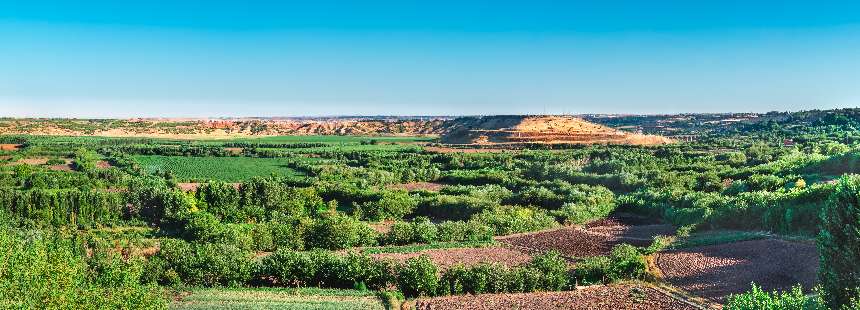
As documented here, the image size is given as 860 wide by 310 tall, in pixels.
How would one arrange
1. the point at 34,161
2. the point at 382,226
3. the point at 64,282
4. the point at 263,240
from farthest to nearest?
the point at 34,161 → the point at 382,226 → the point at 263,240 → the point at 64,282

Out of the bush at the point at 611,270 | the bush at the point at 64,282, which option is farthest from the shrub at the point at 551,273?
the bush at the point at 64,282

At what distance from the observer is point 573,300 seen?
2861 centimetres

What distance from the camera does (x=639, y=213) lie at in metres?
58.4

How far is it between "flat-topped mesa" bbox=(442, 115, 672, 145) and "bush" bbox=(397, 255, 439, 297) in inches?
4275

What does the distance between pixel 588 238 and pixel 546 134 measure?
350ft

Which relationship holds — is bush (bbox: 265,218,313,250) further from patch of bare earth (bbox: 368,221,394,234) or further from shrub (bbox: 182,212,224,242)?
patch of bare earth (bbox: 368,221,394,234)

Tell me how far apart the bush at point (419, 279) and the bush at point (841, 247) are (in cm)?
1680

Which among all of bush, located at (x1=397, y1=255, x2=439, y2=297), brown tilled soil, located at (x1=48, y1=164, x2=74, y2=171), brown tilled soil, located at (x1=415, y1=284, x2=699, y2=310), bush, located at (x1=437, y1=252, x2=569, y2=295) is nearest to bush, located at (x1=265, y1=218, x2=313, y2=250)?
bush, located at (x1=397, y1=255, x2=439, y2=297)

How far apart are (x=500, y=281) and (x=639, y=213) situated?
31.9 meters

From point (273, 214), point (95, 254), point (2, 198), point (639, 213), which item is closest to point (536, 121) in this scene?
point (639, 213)

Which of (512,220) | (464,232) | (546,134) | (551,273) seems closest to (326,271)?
(551,273)

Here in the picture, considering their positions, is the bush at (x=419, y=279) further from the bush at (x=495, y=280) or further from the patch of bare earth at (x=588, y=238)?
the patch of bare earth at (x=588, y=238)

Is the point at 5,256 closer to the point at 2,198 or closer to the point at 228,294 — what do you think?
the point at 228,294

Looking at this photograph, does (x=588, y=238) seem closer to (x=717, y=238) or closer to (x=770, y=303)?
(x=717, y=238)
